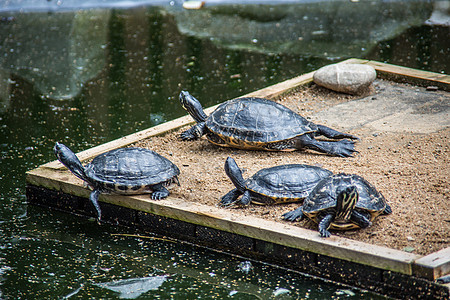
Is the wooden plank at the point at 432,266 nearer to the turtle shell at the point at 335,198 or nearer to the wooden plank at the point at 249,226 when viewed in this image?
the wooden plank at the point at 249,226

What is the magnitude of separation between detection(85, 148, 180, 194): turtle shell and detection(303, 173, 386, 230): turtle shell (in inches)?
49.7

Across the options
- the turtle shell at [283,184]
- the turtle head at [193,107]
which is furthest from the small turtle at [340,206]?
the turtle head at [193,107]

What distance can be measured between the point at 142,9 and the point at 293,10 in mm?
2970

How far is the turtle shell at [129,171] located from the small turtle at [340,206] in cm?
126

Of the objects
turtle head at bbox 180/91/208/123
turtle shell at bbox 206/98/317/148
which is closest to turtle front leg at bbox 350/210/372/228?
turtle shell at bbox 206/98/317/148

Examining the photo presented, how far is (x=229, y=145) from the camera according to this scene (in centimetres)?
597

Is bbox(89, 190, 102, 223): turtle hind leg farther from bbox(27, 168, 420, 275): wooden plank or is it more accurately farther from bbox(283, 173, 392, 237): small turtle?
bbox(283, 173, 392, 237): small turtle

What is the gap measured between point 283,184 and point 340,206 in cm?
69

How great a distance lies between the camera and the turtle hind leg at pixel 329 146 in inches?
225

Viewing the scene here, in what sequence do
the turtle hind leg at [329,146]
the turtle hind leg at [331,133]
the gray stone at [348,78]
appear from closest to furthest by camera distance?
the turtle hind leg at [329,146]
the turtle hind leg at [331,133]
the gray stone at [348,78]

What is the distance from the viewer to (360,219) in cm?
437

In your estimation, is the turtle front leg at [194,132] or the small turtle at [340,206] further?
the turtle front leg at [194,132]

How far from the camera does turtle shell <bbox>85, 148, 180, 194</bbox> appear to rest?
500 centimetres

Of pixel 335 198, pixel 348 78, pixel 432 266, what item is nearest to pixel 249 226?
pixel 335 198
